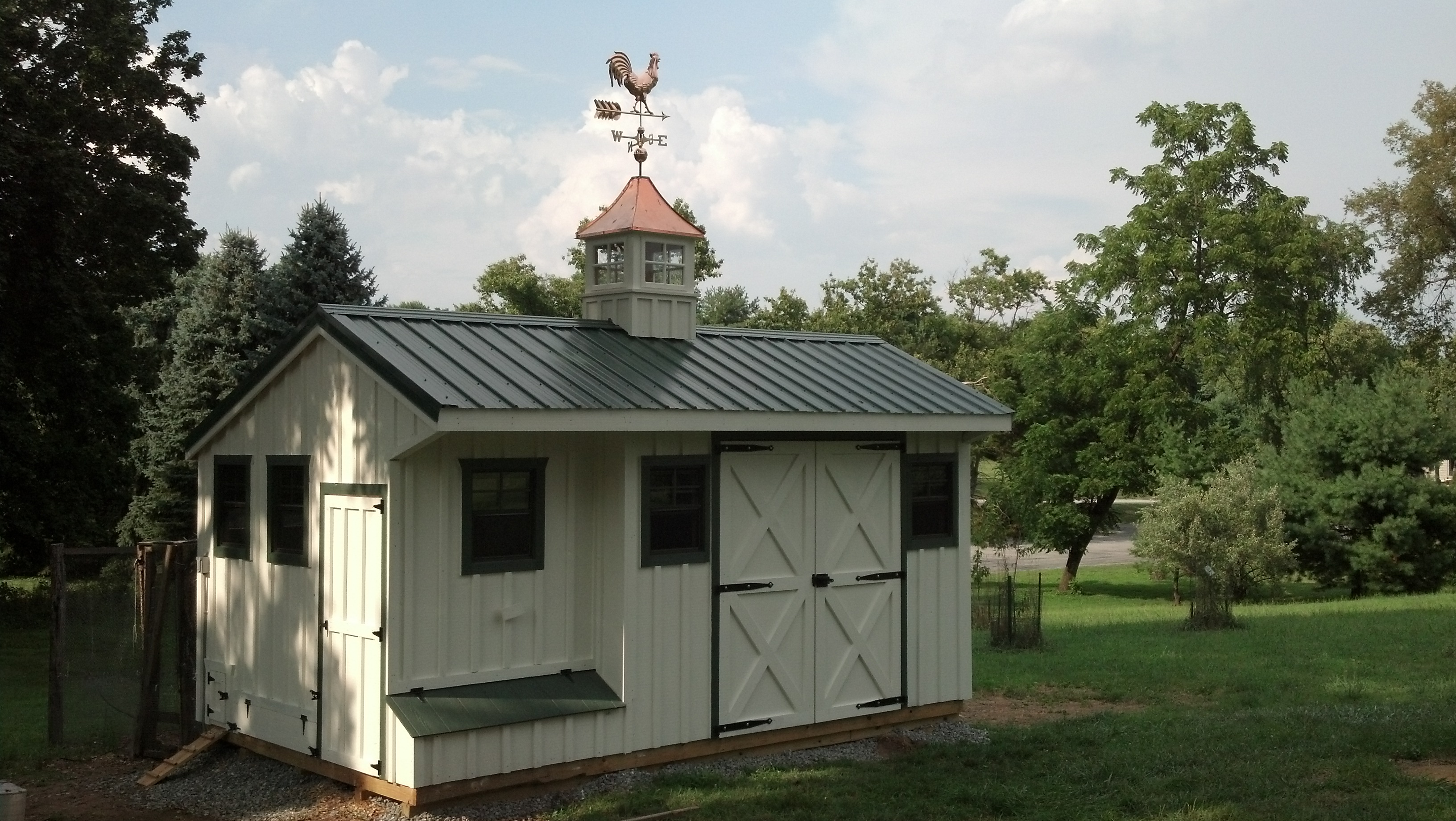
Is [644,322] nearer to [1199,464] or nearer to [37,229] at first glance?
[37,229]

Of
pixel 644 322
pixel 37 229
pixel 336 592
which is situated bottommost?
pixel 336 592

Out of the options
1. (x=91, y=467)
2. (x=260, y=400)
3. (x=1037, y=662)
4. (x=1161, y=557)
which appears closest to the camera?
(x=260, y=400)

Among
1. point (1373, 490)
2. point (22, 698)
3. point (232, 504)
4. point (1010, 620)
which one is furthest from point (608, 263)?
point (1373, 490)

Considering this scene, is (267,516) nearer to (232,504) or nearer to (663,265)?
(232,504)

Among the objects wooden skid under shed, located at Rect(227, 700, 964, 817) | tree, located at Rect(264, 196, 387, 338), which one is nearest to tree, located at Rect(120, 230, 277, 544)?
tree, located at Rect(264, 196, 387, 338)

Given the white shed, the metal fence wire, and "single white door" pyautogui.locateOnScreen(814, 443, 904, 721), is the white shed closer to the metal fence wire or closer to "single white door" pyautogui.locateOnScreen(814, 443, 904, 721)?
"single white door" pyautogui.locateOnScreen(814, 443, 904, 721)

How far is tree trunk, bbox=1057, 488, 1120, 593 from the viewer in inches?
1267

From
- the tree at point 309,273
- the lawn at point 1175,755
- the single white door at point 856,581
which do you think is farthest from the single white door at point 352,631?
the tree at point 309,273

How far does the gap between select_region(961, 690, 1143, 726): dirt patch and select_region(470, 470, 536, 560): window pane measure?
5.15 m

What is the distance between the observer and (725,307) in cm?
6569

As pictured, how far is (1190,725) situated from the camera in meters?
11.9

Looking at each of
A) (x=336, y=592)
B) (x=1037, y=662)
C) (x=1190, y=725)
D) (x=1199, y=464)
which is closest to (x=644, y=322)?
(x=336, y=592)

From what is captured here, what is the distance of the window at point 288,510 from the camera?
33.8 feet

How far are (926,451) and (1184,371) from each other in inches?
892
